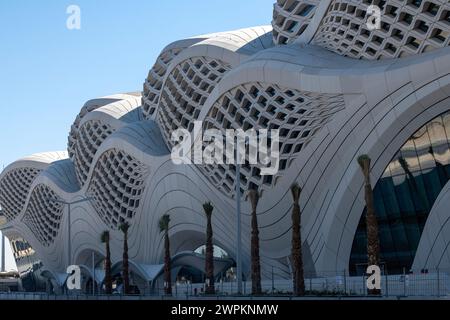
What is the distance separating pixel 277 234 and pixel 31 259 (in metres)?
80.2

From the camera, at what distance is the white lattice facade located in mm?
43906

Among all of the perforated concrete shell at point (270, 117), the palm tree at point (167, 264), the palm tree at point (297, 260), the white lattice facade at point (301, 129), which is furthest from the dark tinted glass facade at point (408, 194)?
the palm tree at point (167, 264)

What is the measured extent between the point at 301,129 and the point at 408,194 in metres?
9.23

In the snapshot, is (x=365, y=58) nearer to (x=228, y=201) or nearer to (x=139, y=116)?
(x=228, y=201)

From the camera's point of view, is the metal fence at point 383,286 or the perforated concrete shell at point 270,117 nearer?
the metal fence at point 383,286

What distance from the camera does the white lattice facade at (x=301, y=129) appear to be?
144 feet

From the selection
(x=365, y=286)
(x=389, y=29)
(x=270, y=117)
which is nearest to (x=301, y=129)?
(x=270, y=117)

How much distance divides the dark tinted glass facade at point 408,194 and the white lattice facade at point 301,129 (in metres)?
0.09

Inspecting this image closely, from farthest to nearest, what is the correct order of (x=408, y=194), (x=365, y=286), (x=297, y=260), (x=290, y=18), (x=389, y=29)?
(x=290, y=18) → (x=408, y=194) → (x=389, y=29) → (x=297, y=260) → (x=365, y=286)

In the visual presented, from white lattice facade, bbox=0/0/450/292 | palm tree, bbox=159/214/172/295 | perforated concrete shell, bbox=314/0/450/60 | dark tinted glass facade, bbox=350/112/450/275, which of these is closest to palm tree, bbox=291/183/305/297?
dark tinted glass facade, bbox=350/112/450/275

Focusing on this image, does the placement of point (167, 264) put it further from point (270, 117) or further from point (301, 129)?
point (301, 129)

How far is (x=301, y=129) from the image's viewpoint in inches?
2072

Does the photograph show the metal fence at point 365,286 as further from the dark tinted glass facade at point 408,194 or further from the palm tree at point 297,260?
the dark tinted glass facade at point 408,194
